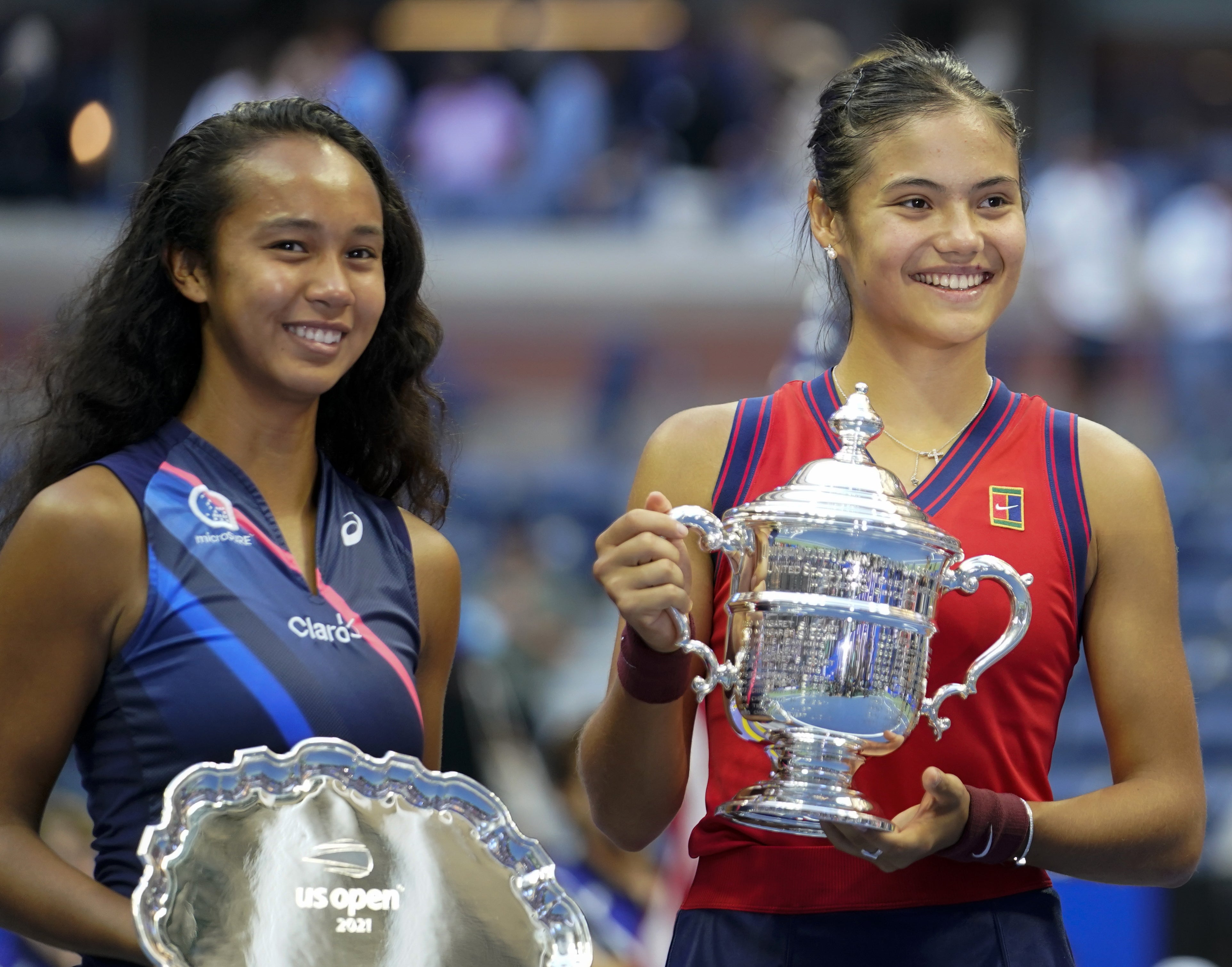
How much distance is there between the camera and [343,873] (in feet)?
5.05

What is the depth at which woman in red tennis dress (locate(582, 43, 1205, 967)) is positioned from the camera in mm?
1671

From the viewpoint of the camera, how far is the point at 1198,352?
8.19 meters

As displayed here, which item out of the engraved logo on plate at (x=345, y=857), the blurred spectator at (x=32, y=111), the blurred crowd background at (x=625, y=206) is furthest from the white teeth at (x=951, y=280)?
the blurred spectator at (x=32, y=111)

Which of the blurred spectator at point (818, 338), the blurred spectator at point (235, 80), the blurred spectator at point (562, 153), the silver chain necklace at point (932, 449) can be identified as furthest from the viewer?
the blurred spectator at point (562, 153)

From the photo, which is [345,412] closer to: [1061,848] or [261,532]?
[261,532]

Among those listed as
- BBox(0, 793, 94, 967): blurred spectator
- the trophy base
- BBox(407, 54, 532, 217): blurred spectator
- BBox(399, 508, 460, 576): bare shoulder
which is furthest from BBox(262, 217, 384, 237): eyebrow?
BBox(407, 54, 532, 217): blurred spectator

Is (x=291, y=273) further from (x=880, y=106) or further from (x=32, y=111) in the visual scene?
(x=32, y=111)

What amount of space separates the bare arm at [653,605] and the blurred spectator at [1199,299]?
261 inches

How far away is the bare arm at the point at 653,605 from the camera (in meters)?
1.60

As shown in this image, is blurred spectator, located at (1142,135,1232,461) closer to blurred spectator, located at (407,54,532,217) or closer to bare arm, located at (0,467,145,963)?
blurred spectator, located at (407,54,532,217)

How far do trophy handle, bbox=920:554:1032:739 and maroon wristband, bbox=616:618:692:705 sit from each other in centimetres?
23

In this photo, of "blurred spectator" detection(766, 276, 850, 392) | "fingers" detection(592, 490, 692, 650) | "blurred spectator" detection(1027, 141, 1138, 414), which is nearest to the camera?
"fingers" detection(592, 490, 692, 650)

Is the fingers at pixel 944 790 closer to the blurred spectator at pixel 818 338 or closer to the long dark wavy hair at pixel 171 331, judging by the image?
the blurred spectator at pixel 818 338

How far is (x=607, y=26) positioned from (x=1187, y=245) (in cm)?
387
